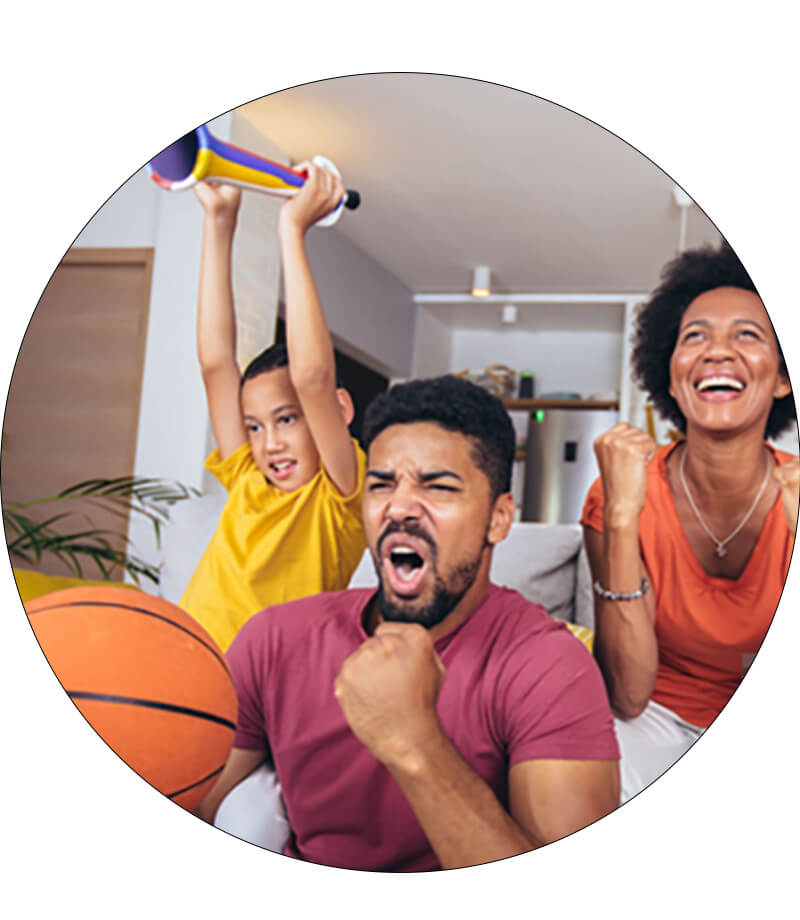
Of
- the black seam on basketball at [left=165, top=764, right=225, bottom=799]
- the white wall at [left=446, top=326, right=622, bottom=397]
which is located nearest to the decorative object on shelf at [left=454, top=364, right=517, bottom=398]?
the white wall at [left=446, top=326, right=622, bottom=397]

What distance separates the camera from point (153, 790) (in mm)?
1279

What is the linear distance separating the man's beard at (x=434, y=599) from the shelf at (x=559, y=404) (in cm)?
20

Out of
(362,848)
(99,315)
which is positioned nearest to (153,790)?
(362,848)

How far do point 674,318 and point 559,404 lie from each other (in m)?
0.18

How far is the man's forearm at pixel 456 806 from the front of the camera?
108cm

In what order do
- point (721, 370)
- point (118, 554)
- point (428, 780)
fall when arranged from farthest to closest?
1. point (118, 554)
2. point (721, 370)
3. point (428, 780)

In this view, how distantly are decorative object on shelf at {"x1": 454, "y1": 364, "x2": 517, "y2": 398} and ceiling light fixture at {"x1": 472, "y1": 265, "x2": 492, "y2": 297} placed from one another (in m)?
0.12

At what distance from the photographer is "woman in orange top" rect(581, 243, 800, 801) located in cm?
116

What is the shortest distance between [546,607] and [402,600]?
0.59 ft

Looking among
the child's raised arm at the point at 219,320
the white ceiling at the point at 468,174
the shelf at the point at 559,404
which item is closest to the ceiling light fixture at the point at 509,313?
the white ceiling at the point at 468,174

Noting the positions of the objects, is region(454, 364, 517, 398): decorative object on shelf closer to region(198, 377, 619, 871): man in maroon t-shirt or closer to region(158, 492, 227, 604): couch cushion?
region(198, 377, 619, 871): man in maroon t-shirt

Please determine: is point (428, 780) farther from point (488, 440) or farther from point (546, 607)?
point (488, 440)

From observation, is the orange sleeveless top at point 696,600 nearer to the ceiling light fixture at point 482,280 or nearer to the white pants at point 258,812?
the ceiling light fixture at point 482,280

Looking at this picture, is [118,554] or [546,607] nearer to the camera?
[546,607]
